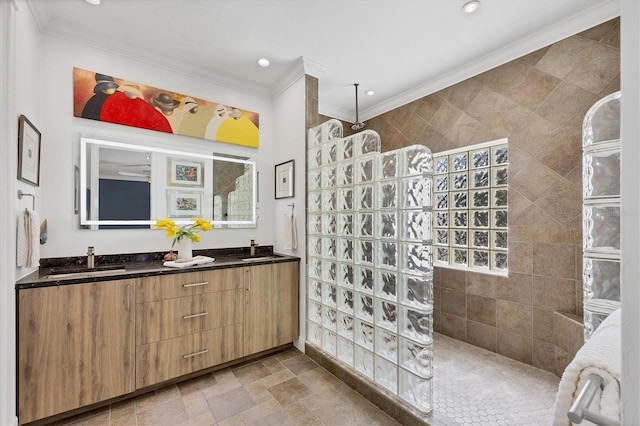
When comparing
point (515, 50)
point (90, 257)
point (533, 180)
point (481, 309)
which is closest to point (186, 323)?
point (90, 257)

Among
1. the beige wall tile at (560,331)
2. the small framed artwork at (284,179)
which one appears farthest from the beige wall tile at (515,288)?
the small framed artwork at (284,179)

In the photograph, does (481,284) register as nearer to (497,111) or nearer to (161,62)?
(497,111)

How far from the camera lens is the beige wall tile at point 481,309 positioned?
270 centimetres

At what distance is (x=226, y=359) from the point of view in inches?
94.8

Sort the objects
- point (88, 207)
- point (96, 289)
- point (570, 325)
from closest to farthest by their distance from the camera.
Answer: point (96, 289) < point (570, 325) < point (88, 207)

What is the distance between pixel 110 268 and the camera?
88.0 inches

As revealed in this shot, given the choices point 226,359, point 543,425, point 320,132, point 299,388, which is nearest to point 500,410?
point 543,425

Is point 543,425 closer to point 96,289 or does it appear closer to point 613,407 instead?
point 613,407

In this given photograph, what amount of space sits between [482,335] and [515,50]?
2.71 m

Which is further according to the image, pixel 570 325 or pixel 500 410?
pixel 570 325

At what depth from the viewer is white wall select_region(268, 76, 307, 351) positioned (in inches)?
110

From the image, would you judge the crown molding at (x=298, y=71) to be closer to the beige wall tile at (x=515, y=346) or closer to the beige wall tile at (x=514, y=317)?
the beige wall tile at (x=514, y=317)

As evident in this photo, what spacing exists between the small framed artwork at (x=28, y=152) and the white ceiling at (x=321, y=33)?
2.83ft

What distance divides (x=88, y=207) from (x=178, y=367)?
4.96 feet
